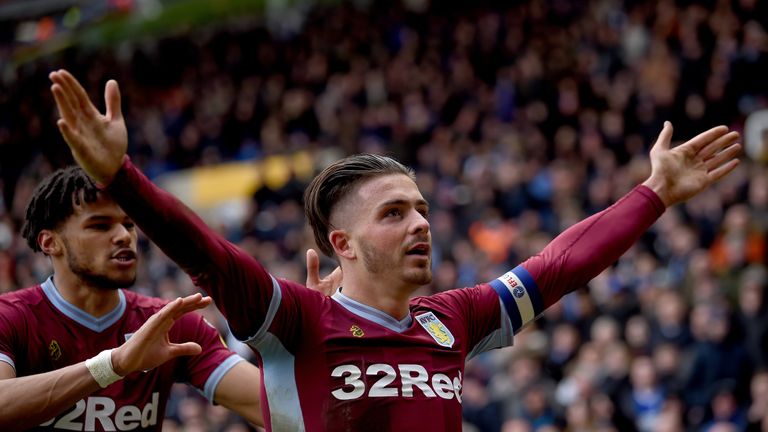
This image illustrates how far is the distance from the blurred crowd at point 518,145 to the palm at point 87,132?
25.0ft

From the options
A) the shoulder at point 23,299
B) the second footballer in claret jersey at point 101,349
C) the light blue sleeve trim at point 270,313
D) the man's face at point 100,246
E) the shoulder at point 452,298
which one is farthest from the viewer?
Answer: the man's face at point 100,246

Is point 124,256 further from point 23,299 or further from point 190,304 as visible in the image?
point 190,304

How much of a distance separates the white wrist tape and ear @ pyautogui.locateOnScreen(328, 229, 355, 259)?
990 mm

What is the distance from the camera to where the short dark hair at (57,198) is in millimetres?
5555

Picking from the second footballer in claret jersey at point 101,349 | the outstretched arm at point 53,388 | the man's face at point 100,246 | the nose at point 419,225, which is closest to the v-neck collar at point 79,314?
the second footballer in claret jersey at point 101,349

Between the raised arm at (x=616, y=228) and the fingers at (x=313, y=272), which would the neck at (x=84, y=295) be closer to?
the fingers at (x=313, y=272)

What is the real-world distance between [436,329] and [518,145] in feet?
41.0

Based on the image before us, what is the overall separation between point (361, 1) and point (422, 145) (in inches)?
256

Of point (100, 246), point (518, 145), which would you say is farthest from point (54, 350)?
point (518, 145)

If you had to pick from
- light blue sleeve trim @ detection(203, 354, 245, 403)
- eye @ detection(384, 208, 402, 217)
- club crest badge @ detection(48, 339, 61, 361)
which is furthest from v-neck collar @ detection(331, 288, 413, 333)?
club crest badge @ detection(48, 339, 61, 361)

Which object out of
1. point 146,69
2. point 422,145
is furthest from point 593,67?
point 146,69

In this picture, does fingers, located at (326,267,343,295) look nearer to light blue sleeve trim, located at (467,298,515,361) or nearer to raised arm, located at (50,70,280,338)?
light blue sleeve trim, located at (467,298,515,361)

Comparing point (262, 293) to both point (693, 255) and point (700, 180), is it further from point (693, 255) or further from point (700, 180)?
point (693, 255)

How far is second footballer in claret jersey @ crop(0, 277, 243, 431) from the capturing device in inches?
207
